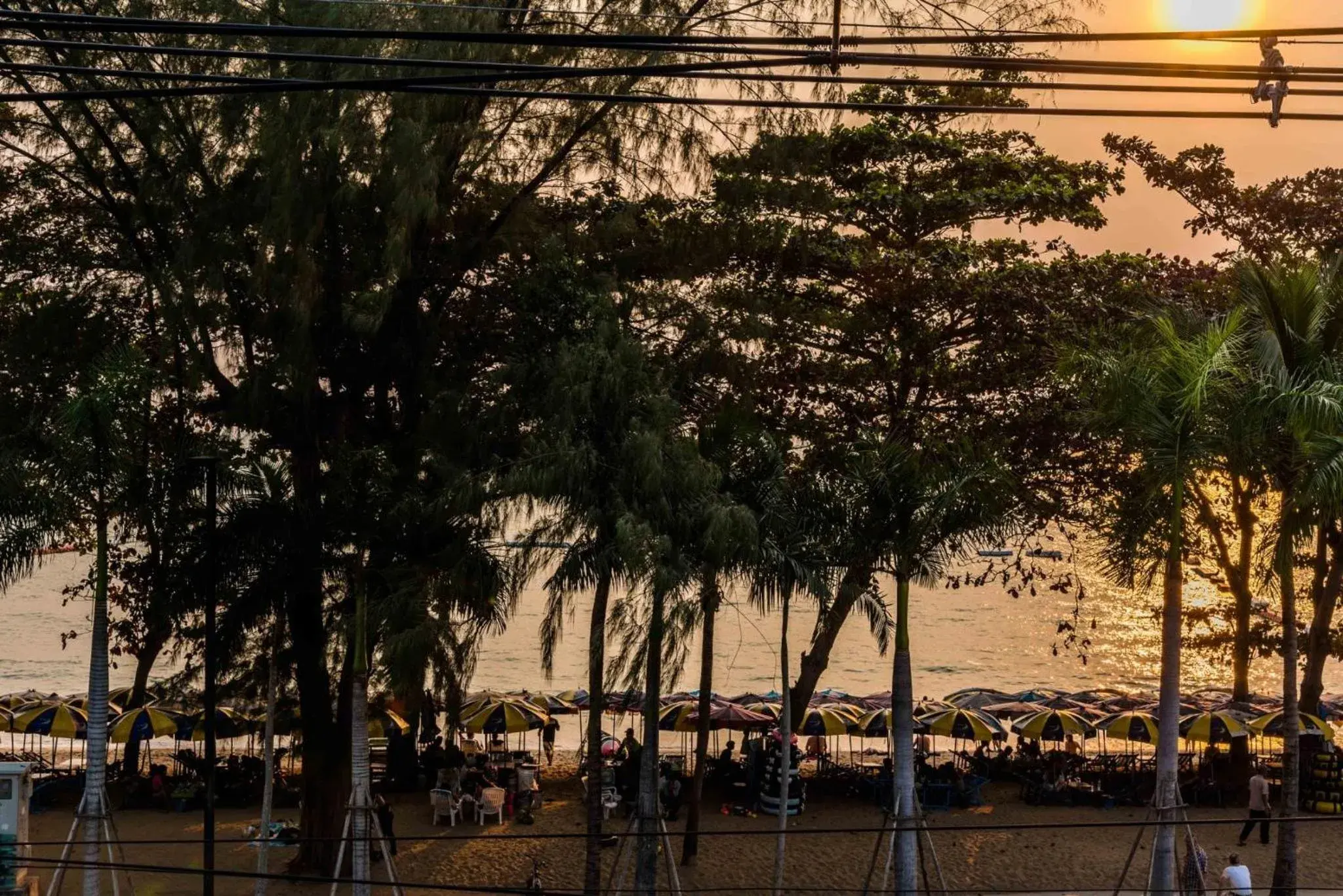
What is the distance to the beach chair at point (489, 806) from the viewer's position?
25484 millimetres

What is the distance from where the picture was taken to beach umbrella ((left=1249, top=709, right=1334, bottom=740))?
27092mm

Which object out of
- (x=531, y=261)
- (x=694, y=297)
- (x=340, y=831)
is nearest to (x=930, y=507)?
(x=694, y=297)

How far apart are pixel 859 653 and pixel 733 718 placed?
190ft

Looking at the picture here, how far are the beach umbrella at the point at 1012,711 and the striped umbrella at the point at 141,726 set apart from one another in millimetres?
16688

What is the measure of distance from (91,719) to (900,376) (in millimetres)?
14124

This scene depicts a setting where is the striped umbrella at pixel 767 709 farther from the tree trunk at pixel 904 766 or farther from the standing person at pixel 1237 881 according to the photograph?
the standing person at pixel 1237 881

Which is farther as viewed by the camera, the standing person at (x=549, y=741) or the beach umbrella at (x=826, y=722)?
the standing person at (x=549, y=741)

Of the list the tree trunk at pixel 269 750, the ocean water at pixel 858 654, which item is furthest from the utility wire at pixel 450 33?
the ocean water at pixel 858 654

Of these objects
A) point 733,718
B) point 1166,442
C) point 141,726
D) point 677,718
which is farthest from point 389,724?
point 1166,442

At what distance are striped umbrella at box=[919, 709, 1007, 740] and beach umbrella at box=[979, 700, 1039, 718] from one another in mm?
1274

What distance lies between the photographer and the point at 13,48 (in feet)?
71.2

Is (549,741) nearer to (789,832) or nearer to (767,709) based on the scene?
(767,709)

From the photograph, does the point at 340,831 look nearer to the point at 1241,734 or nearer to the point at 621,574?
the point at 621,574

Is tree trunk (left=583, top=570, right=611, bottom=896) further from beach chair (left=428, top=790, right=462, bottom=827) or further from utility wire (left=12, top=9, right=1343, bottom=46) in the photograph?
utility wire (left=12, top=9, right=1343, bottom=46)
